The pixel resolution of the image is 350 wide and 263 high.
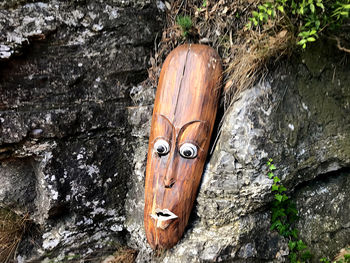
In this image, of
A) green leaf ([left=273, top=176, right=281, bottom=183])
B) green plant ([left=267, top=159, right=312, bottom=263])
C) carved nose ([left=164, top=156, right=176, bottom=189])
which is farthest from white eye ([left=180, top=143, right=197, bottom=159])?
green plant ([left=267, top=159, right=312, bottom=263])

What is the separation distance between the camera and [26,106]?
108 inches

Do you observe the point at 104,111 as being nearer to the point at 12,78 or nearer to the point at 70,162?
the point at 70,162

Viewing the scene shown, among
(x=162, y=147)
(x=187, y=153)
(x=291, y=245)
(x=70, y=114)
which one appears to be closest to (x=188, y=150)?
(x=187, y=153)

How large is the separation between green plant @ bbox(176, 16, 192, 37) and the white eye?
1063 mm

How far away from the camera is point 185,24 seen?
2857mm

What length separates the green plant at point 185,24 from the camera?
2.85 meters

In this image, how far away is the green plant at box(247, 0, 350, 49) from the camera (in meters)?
2.37

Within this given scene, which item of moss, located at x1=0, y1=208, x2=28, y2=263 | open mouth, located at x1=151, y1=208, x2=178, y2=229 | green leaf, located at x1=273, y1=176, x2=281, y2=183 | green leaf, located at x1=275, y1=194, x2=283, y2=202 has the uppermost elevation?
green leaf, located at x1=273, y1=176, x2=281, y2=183

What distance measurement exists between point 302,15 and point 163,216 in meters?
1.95

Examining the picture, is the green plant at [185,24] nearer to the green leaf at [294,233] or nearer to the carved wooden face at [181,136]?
the carved wooden face at [181,136]

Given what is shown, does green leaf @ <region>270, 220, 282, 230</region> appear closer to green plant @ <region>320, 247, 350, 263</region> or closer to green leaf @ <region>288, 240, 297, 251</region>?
green leaf @ <region>288, 240, 297, 251</region>

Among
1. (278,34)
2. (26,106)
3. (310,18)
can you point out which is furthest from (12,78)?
(310,18)

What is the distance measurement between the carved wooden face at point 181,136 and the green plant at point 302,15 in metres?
0.54

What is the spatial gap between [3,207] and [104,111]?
1288mm
